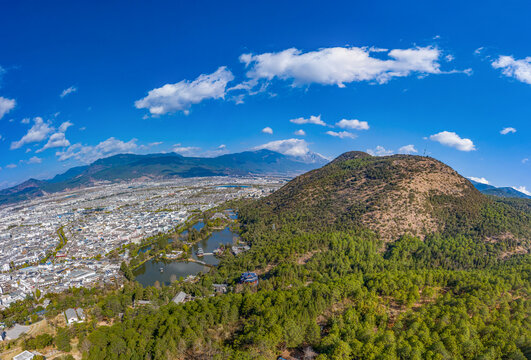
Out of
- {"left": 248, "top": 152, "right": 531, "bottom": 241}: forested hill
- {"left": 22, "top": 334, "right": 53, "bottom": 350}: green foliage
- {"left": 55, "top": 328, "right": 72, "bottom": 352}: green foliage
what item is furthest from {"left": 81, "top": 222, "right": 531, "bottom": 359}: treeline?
{"left": 248, "top": 152, "right": 531, "bottom": 241}: forested hill

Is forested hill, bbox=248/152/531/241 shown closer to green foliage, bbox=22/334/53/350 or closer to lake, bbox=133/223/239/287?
lake, bbox=133/223/239/287

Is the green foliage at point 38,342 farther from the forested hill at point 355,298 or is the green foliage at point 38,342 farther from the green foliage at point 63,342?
the forested hill at point 355,298

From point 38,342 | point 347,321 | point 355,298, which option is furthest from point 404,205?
point 38,342

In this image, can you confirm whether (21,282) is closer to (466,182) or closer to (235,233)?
(235,233)

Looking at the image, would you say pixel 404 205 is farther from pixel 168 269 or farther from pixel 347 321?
pixel 168 269

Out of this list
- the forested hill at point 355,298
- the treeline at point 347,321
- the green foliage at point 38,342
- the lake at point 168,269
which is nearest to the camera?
the treeline at point 347,321

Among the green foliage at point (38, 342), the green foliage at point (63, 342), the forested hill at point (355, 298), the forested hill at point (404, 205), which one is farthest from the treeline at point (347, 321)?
the forested hill at point (404, 205)

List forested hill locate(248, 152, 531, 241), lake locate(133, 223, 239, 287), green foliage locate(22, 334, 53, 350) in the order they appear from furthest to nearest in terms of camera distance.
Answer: forested hill locate(248, 152, 531, 241)
lake locate(133, 223, 239, 287)
green foliage locate(22, 334, 53, 350)

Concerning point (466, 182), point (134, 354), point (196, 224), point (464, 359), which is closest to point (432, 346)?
point (464, 359)

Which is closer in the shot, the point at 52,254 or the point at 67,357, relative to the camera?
the point at 67,357
